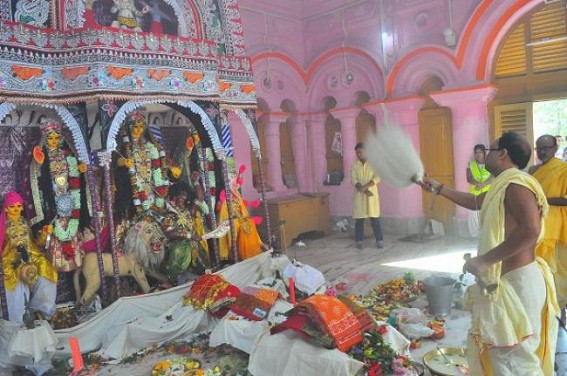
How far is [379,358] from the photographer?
3.99 metres

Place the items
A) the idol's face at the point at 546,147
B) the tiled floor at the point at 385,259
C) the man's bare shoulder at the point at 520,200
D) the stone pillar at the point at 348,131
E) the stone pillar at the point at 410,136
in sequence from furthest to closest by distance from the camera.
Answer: the stone pillar at the point at 348,131 → the stone pillar at the point at 410,136 → the tiled floor at the point at 385,259 → the idol's face at the point at 546,147 → the man's bare shoulder at the point at 520,200

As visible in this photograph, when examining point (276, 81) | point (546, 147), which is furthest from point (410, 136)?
point (546, 147)

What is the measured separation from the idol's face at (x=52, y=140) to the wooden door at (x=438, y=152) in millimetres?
6761

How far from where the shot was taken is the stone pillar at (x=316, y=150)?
11.5 m

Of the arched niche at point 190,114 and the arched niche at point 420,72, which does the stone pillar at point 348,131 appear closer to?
the arched niche at point 420,72

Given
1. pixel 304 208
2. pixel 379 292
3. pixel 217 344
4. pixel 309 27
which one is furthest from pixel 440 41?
pixel 217 344

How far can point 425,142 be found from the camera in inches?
398

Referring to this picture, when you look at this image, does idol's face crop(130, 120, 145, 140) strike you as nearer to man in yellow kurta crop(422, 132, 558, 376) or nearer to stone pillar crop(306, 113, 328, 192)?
man in yellow kurta crop(422, 132, 558, 376)

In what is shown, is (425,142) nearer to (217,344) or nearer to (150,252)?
(150,252)

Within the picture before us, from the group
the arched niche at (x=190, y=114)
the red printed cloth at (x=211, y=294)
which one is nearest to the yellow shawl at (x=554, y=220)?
the red printed cloth at (x=211, y=294)

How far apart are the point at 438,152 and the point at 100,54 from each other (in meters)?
6.76

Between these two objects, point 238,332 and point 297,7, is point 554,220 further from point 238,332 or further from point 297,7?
point 297,7

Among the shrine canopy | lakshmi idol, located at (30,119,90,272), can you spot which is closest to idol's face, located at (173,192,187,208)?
lakshmi idol, located at (30,119,90,272)

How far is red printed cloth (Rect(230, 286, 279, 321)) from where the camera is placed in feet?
17.1
